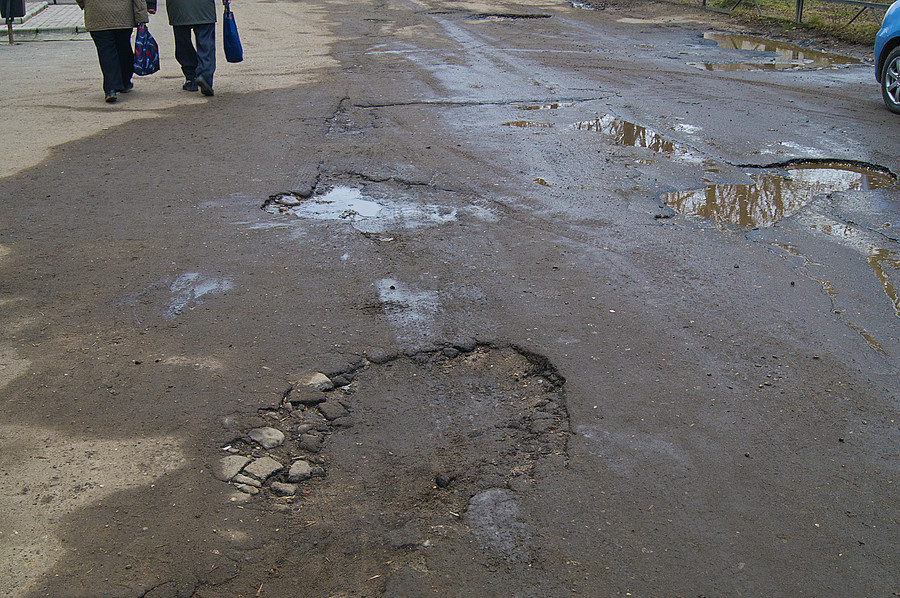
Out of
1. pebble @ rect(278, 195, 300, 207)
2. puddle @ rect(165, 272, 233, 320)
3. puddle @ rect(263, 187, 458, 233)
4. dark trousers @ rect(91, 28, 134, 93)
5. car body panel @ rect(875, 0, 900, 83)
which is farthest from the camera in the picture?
dark trousers @ rect(91, 28, 134, 93)

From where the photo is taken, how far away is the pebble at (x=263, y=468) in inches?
126

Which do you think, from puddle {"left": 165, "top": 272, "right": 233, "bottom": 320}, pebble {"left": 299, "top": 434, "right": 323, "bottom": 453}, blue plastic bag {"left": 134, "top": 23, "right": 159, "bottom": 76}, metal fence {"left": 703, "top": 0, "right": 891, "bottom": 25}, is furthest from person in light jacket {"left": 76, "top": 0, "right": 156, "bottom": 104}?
metal fence {"left": 703, "top": 0, "right": 891, "bottom": 25}

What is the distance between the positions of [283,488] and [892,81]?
9.10m

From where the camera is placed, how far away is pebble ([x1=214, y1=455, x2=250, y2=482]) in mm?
3174

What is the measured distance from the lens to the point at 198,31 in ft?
32.3

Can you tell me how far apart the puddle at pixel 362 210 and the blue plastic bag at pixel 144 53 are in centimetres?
464

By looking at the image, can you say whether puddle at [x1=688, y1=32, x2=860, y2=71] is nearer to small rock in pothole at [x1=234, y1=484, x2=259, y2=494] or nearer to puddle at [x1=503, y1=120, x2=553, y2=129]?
puddle at [x1=503, y1=120, x2=553, y2=129]

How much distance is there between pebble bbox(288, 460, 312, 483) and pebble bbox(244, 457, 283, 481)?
62 mm

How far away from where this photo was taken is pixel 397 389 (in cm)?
379

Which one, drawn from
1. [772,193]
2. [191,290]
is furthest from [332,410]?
[772,193]

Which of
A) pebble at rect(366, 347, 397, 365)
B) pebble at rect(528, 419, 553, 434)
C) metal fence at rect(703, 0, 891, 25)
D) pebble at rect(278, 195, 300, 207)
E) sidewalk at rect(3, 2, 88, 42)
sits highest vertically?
metal fence at rect(703, 0, 891, 25)

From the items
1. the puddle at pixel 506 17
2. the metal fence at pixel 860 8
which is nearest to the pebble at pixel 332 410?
the metal fence at pixel 860 8

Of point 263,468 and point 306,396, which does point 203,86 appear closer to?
point 306,396

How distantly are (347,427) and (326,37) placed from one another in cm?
1352
